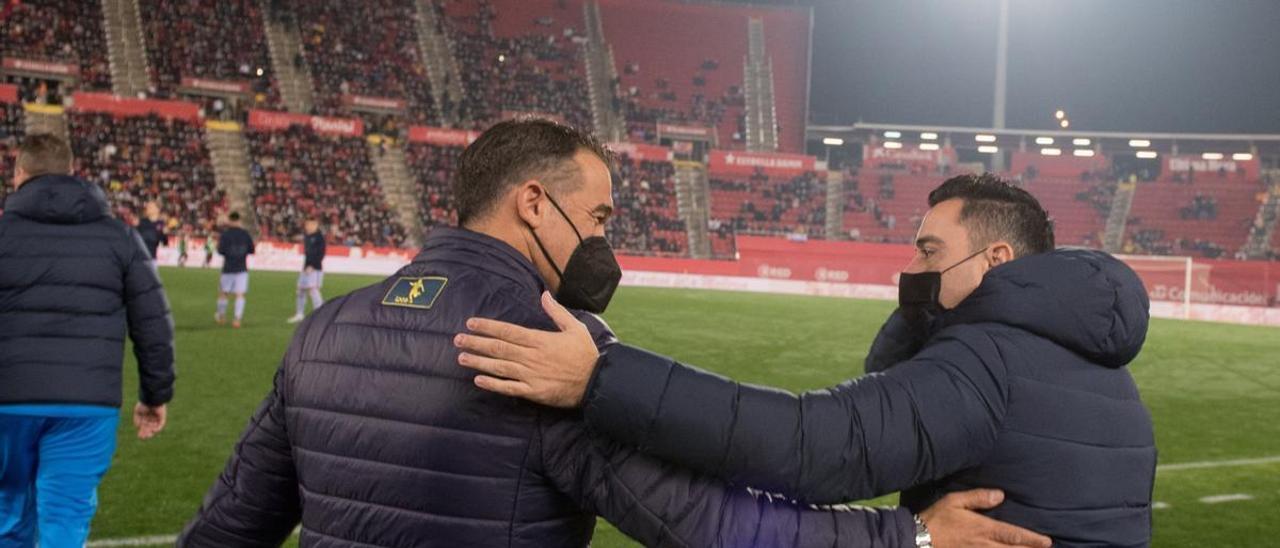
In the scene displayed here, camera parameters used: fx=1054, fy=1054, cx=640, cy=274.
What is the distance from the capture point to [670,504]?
192cm

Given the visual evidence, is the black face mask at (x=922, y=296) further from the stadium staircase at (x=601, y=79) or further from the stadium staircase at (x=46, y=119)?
the stadium staircase at (x=601, y=79)

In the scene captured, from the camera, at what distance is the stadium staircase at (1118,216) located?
165 feet

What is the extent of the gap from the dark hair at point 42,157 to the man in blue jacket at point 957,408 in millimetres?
3523

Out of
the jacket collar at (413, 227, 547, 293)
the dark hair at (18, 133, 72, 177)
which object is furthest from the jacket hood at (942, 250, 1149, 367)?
the dark hair at (18, 133, 72, 177)

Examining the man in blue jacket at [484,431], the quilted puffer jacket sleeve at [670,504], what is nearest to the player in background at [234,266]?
the man in blue jacket at [484,431]

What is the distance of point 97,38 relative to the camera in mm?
44531

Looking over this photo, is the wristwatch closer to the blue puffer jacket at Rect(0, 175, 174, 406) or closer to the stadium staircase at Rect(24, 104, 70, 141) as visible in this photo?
the blue puffer jacket at Rect(0, 175, 174, 406)

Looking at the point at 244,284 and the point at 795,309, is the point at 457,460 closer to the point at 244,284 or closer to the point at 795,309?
the point at 244,284

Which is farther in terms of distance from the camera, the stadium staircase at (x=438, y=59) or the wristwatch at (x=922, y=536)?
the stadium staircase at (x=438, y=59)

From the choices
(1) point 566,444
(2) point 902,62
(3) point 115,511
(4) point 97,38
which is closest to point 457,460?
(1) point 566,444

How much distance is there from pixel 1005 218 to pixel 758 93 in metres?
58.9

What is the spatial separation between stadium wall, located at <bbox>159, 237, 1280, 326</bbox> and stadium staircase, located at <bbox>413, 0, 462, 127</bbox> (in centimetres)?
1697

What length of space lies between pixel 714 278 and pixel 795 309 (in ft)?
32.0

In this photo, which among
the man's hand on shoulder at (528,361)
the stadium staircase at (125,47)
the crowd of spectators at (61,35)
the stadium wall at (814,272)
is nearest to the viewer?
the man's hand on shoulder at (528,361)
